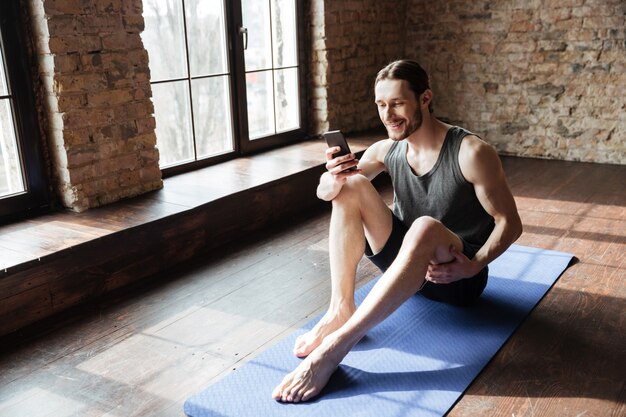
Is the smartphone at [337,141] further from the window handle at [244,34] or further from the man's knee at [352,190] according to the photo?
the window handle at [244,34]

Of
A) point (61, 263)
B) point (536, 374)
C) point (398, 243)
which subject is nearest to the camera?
point (536, 374)

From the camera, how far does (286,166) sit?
4.52m

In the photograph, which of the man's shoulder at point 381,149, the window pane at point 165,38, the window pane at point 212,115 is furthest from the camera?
the window pane at point 212,115

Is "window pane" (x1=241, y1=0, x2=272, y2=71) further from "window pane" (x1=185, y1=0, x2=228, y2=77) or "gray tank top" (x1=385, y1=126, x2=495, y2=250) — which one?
"gray tank top" (x1=385, y1=126, x2=495, y2=250)

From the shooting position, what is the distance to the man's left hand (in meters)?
2.27

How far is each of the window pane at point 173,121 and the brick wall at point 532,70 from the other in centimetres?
303

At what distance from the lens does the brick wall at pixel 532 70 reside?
18.1 ft

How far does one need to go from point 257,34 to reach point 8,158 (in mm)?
Result: 2252

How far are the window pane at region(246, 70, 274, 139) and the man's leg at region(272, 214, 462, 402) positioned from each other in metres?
2.95

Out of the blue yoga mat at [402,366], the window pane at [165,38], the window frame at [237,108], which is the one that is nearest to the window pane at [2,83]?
the window pane at [165,38]

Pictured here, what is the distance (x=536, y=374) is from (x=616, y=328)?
584 mm

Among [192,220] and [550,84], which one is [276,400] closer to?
[192,220]

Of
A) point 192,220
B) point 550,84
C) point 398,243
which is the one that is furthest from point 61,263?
point 550,84

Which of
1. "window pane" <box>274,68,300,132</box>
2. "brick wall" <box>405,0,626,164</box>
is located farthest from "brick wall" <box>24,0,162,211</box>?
"brick wall" <box>405,0,626,164</box>
